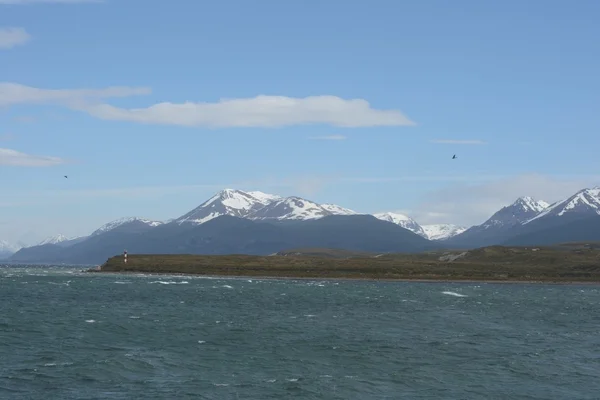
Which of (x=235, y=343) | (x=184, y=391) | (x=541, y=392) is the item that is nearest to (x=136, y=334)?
(x=235, y=343)

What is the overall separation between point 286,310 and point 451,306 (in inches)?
1166

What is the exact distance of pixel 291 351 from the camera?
2734 inches

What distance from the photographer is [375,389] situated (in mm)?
54000

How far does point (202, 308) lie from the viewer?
112500 millimetres

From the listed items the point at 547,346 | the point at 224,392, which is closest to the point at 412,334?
the point at 547,346

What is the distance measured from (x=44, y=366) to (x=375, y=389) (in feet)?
78.8

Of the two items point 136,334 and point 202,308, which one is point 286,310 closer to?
point 202,308

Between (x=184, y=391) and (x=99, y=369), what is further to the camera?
(x=99, y=369)

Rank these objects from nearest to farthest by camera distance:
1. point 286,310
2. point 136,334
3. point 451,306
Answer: point 136,334 < point 286,310 < point 451,306

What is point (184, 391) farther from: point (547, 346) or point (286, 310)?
point (286, 310)

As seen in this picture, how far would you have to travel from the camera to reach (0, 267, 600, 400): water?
53.0 metres

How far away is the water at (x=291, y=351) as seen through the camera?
53.0 m

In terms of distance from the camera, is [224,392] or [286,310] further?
[286,310]

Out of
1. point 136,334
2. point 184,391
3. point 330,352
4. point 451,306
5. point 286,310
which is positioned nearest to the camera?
point 184,391
